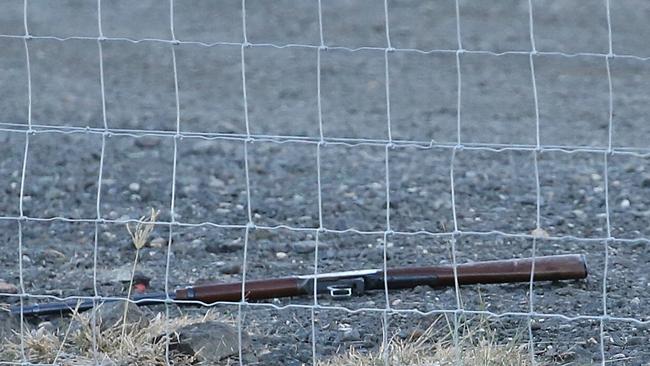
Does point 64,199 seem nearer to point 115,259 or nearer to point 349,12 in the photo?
point 115,259

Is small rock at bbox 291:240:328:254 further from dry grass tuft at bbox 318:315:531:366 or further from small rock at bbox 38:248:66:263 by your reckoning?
dry grass tuft at bbox 318:315:531:366

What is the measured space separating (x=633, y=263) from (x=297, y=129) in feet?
10.2

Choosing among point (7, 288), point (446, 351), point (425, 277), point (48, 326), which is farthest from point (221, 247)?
point (446, 351)

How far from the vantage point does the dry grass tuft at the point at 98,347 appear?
360 centimetres

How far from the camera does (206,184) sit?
6047 mm

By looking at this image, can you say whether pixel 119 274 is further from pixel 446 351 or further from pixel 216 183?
pixel 446 351

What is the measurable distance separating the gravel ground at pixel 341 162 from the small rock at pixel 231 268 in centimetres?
1

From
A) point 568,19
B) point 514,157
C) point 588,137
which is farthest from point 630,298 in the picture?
point 568,19

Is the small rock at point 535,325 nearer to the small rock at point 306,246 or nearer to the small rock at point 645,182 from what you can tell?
the small rock at point 306,246

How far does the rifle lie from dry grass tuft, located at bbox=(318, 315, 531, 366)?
36 centimetres

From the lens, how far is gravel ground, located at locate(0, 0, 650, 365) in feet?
13.8

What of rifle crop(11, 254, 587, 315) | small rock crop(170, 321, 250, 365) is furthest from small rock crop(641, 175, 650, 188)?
small rock crop(170, 321, 250, 365)

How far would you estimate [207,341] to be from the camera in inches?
144

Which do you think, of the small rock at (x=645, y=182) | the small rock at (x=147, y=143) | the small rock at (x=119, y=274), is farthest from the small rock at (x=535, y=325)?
the small rock at (x=147, y=143)
